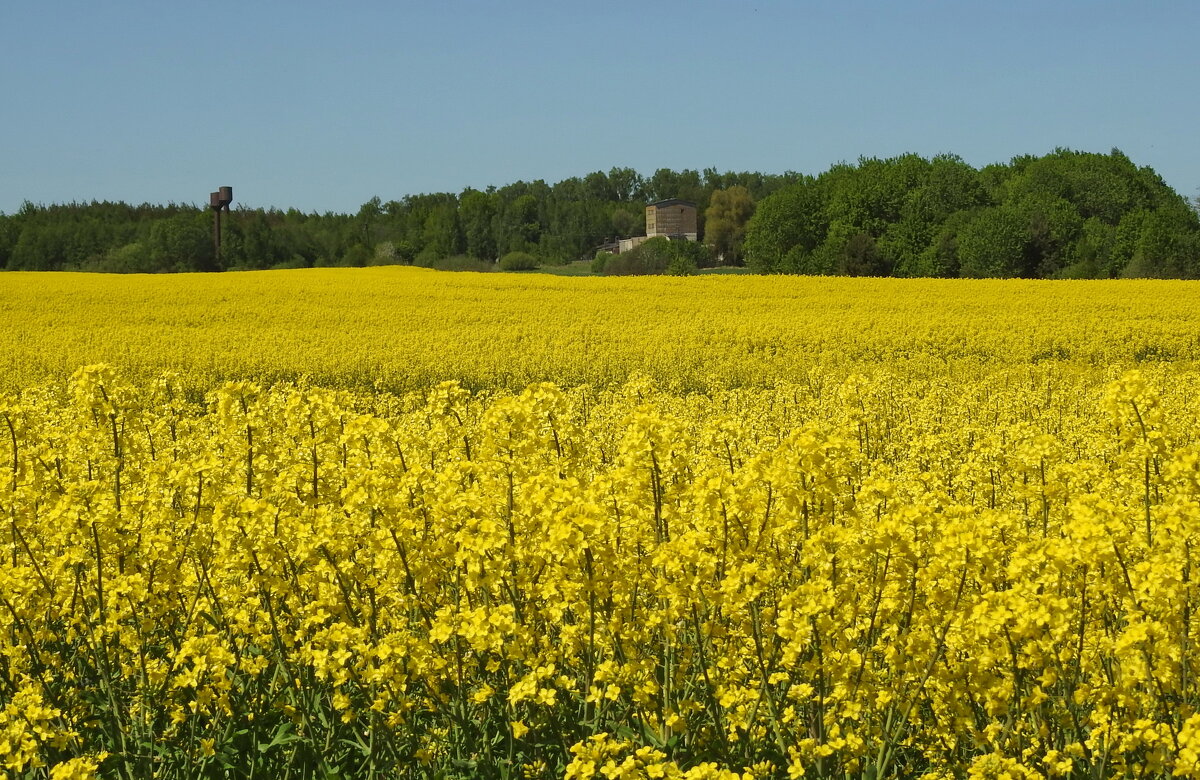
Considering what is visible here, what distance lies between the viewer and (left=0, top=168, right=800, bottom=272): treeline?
2670 inches

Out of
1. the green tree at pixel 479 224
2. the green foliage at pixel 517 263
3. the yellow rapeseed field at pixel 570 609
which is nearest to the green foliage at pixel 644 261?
the green foliage at pixel 517 263

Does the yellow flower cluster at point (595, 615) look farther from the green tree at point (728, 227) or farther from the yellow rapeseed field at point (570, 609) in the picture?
the green tree at point (728, 227)

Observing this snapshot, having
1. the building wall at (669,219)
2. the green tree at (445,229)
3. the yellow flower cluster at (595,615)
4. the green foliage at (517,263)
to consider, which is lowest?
the yellow flower cluster at (595,615)

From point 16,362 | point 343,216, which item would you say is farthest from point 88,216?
point 16,362

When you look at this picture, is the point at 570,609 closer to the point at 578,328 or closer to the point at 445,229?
the point at 578,328

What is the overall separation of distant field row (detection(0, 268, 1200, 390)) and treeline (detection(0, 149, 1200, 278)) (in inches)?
854

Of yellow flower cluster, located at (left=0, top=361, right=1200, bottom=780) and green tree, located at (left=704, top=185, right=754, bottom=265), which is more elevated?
green tree, located at (left=704, top=185, right=754, bottom=265)

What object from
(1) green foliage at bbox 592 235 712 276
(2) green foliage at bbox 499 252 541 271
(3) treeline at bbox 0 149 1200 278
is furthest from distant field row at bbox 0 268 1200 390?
(2) green foliage at bbox 499 252 541 271

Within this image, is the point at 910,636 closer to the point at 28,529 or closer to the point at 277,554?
the point at 277,554

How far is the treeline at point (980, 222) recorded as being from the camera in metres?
57.9

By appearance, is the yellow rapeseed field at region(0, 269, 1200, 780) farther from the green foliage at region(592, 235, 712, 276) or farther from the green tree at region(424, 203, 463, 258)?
the green tree at region(424, 203, 463, 258)

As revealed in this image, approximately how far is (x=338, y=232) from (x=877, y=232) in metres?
46.0

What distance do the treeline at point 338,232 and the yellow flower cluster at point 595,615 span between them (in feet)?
178

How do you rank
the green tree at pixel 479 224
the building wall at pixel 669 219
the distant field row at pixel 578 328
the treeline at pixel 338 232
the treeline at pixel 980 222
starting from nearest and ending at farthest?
1. the distant field row at pixel 578 328
2. the treeline at pixel 980 222
3. the treeline at pixel 338 232
4. the green tree at pixel 479 224
5. the building wall at pixel 669 219
